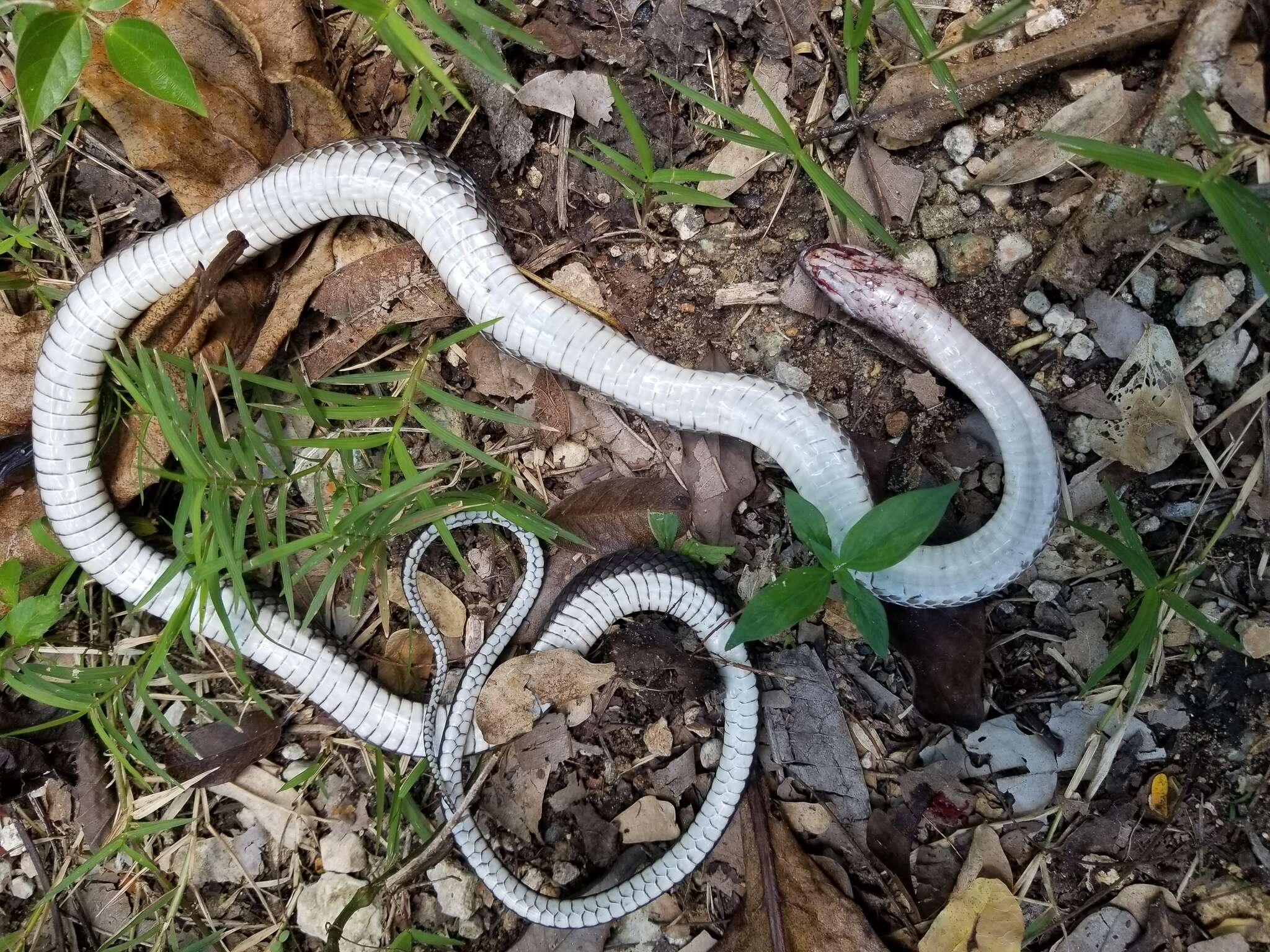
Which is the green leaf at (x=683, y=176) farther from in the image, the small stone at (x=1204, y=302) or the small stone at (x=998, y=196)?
the small stone at (x=1204, y=302)

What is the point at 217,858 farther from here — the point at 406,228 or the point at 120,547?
the point at 406,228

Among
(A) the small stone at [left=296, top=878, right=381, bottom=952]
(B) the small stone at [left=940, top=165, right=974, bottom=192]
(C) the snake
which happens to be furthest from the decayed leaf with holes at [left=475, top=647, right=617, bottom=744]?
(B) the small stone at [left=940, top=165, right=974, bottom=192]

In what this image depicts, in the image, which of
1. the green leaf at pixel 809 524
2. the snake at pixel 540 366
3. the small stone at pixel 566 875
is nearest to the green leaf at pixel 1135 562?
the snake at pixel 540 366

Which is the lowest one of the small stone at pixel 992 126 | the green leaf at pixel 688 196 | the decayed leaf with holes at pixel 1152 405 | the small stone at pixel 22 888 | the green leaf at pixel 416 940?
the small stone at pixel 22 888

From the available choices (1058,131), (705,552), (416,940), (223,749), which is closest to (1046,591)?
(705,552)

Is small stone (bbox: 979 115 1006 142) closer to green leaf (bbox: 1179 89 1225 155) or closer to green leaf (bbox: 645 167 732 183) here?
green leaf (bbox: 1179 89 1225 155)

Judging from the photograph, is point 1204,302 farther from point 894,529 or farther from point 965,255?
point 894,529
